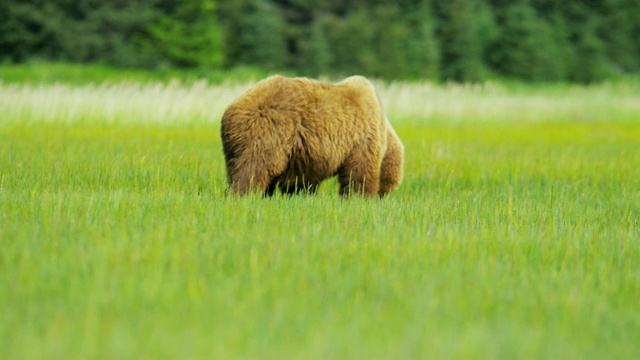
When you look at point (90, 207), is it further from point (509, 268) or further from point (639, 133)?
point (639, 133)

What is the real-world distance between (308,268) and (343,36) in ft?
109

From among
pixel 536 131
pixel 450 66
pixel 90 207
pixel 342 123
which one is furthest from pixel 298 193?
pixel 450 66

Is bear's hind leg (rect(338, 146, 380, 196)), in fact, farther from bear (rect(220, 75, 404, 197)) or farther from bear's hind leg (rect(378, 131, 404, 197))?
bear's hind leg (rect(378, 131, 404, 197))

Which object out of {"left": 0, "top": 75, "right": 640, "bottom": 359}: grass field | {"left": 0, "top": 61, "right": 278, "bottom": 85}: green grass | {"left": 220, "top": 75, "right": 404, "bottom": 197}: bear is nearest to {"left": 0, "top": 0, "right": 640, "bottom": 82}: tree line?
{"left": 0, "top": 61, "right": 278, "bottom": 85}: green grass

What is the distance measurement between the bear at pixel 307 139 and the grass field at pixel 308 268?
1.02 feet

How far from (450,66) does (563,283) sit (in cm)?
3732

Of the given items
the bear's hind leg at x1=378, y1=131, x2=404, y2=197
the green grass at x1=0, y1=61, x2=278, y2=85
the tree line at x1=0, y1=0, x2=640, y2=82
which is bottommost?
the green grass at x1=0, y1=61, x2=278, y2=85

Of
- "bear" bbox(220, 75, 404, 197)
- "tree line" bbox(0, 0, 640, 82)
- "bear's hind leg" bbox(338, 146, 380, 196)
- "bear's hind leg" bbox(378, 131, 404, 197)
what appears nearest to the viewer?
"bear" bbox(220, 75, 404, 197)

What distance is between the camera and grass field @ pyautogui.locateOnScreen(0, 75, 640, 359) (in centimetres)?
299

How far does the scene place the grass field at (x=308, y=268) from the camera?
9.81ft

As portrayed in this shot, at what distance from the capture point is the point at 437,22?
43.3m

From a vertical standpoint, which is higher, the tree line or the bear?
the bear

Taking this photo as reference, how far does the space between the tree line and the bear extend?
25.1 metres

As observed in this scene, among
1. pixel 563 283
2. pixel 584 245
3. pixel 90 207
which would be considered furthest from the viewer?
pixel 90 207
